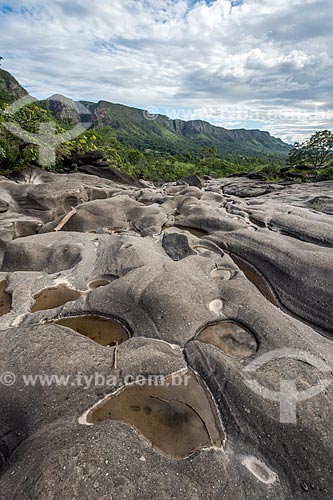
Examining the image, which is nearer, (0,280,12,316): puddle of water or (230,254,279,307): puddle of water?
(0,280,12,316): puddle of water

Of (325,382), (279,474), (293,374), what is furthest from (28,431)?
(325,382)

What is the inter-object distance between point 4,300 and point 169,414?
546 cm

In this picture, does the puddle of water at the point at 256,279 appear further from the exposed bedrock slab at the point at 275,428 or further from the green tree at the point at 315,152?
the green tree at the point at 315,152

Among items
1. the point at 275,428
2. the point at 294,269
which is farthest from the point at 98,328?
the point at 294,269

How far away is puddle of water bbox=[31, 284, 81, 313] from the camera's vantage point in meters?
6.91

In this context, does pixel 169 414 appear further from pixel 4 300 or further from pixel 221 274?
pixel 4 300

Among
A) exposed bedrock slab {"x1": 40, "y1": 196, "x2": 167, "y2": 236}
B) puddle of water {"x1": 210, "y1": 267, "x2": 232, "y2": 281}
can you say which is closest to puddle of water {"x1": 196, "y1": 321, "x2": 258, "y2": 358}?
puddle of water {"x1": 210, "y1": 267, "x2": 232, "y2": 281}

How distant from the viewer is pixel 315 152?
46656mm

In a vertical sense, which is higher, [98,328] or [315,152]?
[315,152]

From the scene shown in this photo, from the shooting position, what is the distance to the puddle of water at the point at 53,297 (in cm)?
691

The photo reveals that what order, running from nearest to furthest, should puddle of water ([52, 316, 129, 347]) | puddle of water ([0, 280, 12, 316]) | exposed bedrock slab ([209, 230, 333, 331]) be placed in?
puddle of water ([52, 316, 129, 347])
puddle of water ([0, 280, 12, 316])
exposed bedrock slab ([209, 230, 333, 331])

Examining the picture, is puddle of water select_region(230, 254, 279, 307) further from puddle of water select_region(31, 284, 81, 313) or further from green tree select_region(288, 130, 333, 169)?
green tree select_region(288, 130, 333, 169)

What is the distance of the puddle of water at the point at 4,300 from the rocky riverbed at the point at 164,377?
8 cm

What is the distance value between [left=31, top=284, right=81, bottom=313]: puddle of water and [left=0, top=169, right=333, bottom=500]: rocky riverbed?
0.14 feet
